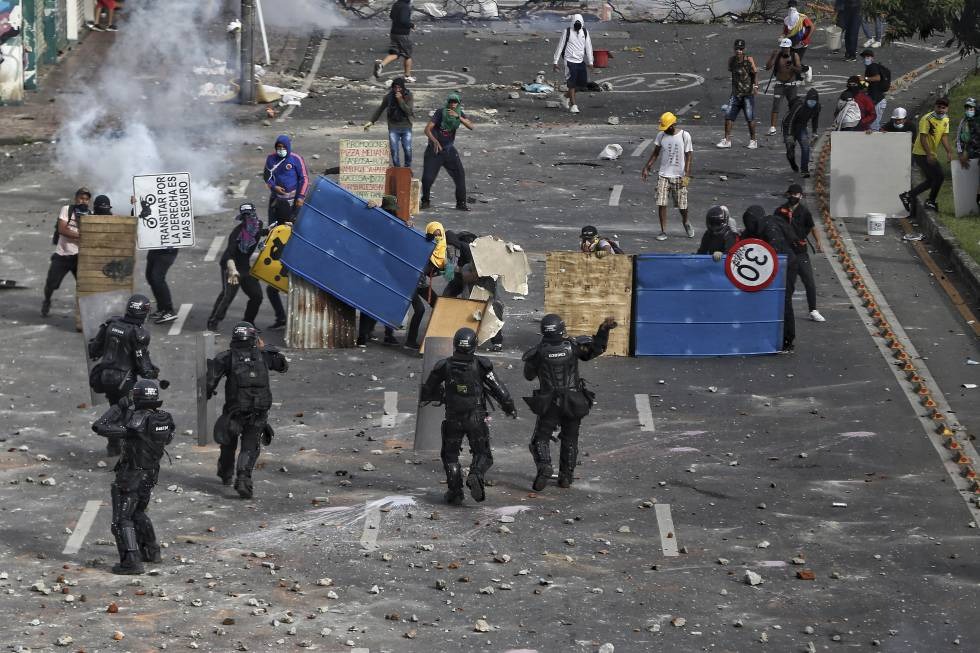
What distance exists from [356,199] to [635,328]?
147 inches

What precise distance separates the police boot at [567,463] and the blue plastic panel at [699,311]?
466 cm

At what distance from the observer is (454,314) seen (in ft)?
66.4

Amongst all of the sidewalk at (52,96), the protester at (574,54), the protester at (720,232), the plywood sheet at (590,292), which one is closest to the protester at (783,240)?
the protester at (720,232)

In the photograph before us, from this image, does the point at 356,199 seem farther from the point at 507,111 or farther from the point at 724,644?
the point at 507,111

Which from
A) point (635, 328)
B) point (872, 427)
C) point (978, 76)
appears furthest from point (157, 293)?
point (978, 76)

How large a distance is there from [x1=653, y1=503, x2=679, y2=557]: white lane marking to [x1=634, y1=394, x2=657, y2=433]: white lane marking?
7.68 feet

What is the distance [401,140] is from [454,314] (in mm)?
7655

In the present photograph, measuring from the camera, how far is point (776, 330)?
20688 mm

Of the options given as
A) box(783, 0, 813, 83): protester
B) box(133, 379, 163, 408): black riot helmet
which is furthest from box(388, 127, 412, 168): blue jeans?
box(133, 379, 163, 408): black riot helmet

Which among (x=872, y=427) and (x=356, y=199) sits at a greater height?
(x=356, y=199)

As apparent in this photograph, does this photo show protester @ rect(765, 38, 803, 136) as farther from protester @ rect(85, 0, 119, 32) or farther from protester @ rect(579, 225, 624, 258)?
protester @ rect(85, 0, 119, 32)

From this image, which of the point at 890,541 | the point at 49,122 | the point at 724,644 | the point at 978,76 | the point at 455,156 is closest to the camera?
the point at 724,644

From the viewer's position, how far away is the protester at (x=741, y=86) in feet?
94.8

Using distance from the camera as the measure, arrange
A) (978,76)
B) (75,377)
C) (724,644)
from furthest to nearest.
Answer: (978,76) → (75,377) → (724,644)
